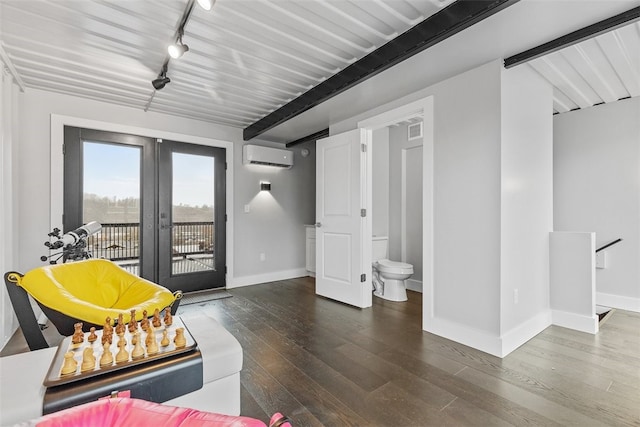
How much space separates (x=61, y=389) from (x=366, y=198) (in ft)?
9.86

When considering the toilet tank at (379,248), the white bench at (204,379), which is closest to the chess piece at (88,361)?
the white bench at (204,379)

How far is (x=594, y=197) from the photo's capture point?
3.59 meters

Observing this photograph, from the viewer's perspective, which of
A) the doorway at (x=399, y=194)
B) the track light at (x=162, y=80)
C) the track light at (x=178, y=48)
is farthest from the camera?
the doorway at (x=399, y=194)

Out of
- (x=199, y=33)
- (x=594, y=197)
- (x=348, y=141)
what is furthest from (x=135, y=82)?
(x=594, y=197)

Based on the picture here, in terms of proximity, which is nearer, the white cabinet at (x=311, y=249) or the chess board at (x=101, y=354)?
the chess board at (x=101, y=354)

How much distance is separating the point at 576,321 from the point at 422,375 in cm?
190

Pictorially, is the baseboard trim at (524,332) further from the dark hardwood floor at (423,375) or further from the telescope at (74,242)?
the telescope at (74,242)

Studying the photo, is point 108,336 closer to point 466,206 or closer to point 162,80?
point 162,80

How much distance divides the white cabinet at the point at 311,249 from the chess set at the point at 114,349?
12.1 ft

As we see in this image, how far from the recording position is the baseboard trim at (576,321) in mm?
2723

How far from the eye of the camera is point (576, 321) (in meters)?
2.80

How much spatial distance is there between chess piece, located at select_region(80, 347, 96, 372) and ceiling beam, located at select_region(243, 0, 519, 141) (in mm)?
2479

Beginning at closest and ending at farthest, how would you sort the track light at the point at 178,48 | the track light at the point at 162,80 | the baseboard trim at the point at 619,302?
the track light at the point at 178,48 → the track light at the point at 162,80 → the baseboard trim at the point at 619,302

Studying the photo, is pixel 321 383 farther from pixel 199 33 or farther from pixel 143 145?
pixel 143 145
